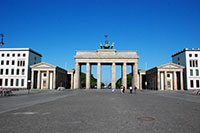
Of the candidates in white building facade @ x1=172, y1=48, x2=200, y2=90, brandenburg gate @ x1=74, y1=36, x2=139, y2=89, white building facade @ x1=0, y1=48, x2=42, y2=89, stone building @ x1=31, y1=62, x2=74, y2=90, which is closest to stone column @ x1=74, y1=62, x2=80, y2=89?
brandenburg gate @ x1=74, y1=36, x2=139, y2=89

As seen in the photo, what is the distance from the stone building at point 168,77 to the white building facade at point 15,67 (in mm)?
52453

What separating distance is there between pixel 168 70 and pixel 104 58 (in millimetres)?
26455

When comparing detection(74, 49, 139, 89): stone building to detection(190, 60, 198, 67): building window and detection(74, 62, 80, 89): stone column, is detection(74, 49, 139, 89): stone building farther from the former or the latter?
detection(190, 60, 198, 67): building window

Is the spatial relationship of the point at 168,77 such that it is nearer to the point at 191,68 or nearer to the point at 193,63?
the point at 191,68

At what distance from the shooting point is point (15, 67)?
7188 cm

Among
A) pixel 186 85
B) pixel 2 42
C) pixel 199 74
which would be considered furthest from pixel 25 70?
pixel 199 74

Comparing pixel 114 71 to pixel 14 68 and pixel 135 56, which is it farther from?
pixel 14 68

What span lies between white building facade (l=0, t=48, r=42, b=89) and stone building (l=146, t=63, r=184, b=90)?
52.5 metres

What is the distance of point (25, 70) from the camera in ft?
237

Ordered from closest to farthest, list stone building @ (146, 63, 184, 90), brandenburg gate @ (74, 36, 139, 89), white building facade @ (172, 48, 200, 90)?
1. white building facade @ (172, 48, 200, 90)
2. stone building @ (146, 63, 184, 90)
3. brandenburg gate @ (74, 36, 139, 89)

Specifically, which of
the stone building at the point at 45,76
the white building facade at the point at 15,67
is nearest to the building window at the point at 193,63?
the stone building at the point at 45,76

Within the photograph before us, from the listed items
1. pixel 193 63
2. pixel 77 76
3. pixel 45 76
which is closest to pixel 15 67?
pixel 45 76

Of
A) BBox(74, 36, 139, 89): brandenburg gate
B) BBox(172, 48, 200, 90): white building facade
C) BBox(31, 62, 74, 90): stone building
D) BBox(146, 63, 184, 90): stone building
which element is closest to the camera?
BBox(172, 48, 200, 90): white building facade

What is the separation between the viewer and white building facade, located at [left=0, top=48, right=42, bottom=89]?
7156 centimetres
